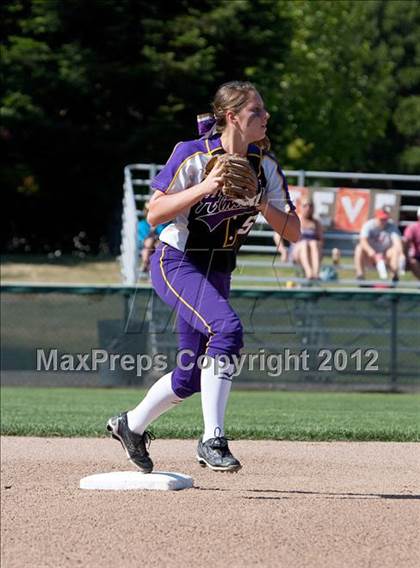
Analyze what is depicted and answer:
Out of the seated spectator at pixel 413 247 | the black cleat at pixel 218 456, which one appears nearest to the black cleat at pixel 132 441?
the black cleat at pixel 218 456

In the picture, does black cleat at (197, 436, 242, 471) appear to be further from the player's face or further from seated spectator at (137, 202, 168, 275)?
seated spectator at (137, 202, 168, 275)

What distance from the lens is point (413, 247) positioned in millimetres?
15539

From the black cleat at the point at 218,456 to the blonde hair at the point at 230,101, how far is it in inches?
60.2

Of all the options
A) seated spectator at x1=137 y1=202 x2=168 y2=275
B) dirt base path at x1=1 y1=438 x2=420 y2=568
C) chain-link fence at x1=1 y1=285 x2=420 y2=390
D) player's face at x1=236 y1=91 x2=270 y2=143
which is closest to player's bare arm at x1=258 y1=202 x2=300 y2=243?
player's face at x1=236 y1=91 x2=270 y2=143

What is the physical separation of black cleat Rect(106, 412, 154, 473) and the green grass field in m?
2.53

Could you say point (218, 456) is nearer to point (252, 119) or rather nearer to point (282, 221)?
point (282, 221)

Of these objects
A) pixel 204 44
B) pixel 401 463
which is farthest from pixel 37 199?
pixel 401 463

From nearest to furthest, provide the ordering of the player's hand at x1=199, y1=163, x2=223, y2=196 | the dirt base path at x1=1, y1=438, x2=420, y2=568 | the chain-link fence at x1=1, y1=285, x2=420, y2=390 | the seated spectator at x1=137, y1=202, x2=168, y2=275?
the dirt base path at x1=1, y1=438, x2=420, y2=568
the player's hand at x1=199, y1=163, x2=223, y2=196
the chain-link fence at x1=1, y1=285, x2=420, y2=390
the seated spectator at x1=137, y1=202, x2=168, y2=275

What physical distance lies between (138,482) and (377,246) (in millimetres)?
10075

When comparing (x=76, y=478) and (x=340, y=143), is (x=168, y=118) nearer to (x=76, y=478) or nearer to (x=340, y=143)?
(x=340, y=143)

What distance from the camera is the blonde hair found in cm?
591

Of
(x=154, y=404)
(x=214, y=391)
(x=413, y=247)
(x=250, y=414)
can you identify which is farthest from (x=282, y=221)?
(x=413, y=247)

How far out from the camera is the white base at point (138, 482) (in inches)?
247

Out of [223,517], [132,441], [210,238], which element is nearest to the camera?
[223,517]
